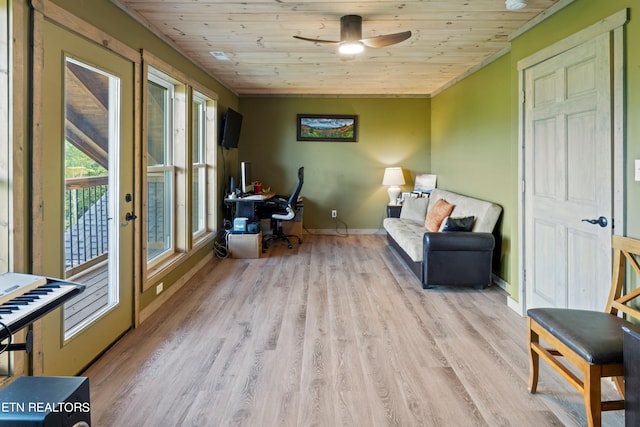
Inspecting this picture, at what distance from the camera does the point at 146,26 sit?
338cm

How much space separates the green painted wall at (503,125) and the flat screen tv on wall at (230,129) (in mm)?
3253

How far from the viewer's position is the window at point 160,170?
396 cm

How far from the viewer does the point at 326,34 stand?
3.79 m

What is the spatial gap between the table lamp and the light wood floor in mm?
2952

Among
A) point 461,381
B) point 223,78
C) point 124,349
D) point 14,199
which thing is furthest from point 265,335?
point 223,78

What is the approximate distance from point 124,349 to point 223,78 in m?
4.16

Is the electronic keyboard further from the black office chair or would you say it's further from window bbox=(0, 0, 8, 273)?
the black office chair

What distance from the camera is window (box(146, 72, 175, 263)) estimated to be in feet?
13.0

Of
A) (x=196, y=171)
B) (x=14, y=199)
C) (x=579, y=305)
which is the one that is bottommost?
(x=579, y=305)

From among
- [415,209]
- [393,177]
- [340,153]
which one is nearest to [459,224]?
[415,209]

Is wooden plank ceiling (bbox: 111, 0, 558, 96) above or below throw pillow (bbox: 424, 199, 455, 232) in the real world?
above

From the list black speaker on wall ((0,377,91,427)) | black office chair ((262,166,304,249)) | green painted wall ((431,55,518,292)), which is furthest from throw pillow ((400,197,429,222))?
black speaker on wall ((0,377,91,427))

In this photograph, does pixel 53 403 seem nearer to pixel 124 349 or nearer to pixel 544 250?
pixel 124 349

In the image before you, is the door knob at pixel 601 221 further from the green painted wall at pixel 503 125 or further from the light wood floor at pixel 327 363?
the light wood floor at pixel 327 363
